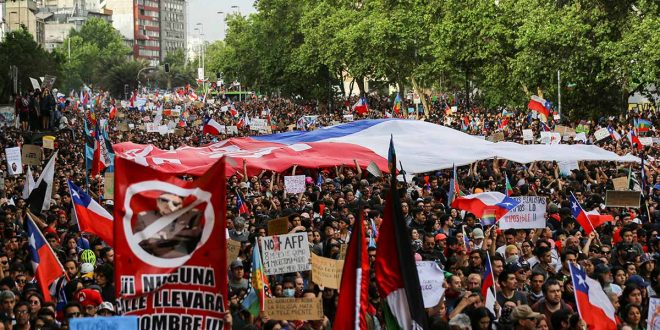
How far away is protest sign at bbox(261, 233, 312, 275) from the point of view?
39.9ft

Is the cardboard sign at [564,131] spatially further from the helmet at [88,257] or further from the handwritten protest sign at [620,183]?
the helmet at [88,257]

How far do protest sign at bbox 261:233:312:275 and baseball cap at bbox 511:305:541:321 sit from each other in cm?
281

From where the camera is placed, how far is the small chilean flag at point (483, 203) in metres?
16.5

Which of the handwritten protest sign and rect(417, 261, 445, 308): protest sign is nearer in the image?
rect(417, 261, 445, 308): protest sign

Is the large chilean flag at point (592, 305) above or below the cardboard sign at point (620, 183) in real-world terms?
below

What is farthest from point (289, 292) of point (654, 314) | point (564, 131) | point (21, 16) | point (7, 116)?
point (21, 16)

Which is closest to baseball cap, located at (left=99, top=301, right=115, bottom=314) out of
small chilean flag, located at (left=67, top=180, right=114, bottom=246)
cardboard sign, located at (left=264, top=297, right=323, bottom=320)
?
cardboard sign, located at (left=264, top=297, right=323, bottom=320)

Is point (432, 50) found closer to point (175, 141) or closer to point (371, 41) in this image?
point (371, 41)

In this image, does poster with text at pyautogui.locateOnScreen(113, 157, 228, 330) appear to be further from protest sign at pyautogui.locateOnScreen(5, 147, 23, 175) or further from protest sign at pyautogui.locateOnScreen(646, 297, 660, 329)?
protest sign at pyautogui.locateOnScreen(5, 147, 23, 175)

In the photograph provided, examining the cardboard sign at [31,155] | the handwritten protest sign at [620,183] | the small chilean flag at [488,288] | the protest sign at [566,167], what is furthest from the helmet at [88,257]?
the protest sign at [566,167]

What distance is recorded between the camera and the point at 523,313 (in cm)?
975

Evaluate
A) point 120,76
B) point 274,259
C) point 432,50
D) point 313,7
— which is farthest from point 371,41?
point 120,76

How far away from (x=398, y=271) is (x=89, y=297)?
3.41 m

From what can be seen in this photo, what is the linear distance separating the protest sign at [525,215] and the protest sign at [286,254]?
11.8ft
